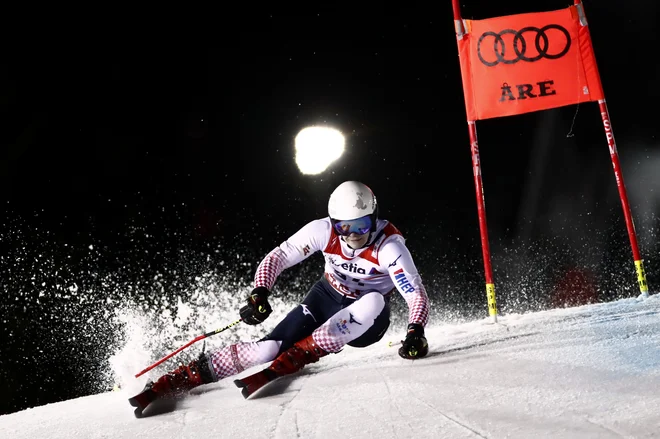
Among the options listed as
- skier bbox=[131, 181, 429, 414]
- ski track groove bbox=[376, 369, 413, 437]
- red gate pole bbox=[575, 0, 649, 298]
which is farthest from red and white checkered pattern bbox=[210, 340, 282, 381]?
red gate pole bbox=[575, 0, 649, 298]

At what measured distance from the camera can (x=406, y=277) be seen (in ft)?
11.4

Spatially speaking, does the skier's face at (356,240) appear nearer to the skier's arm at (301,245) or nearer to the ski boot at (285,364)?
the skier's arm at (301,245)

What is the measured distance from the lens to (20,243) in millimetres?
7004

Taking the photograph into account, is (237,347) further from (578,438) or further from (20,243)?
(20,243)

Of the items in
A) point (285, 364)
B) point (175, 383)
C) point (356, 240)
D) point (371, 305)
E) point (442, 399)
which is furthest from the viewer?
point (356, 240)

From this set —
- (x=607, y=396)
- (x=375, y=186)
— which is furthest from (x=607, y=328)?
(x=375, y=186)

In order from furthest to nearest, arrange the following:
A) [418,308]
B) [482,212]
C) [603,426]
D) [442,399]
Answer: [482,212] → [418,308] → [442,399] → [603,426]

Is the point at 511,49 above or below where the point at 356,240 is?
above

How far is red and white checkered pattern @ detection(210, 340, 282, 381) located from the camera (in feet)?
10.9

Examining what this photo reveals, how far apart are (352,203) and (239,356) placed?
1.08 metres

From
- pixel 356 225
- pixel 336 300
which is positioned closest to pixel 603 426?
pixel 356 225

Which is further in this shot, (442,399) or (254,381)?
(254,381)

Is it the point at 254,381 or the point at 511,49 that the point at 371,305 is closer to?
the point at 254,381

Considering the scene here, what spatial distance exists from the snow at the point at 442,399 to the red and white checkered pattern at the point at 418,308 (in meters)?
0.22
